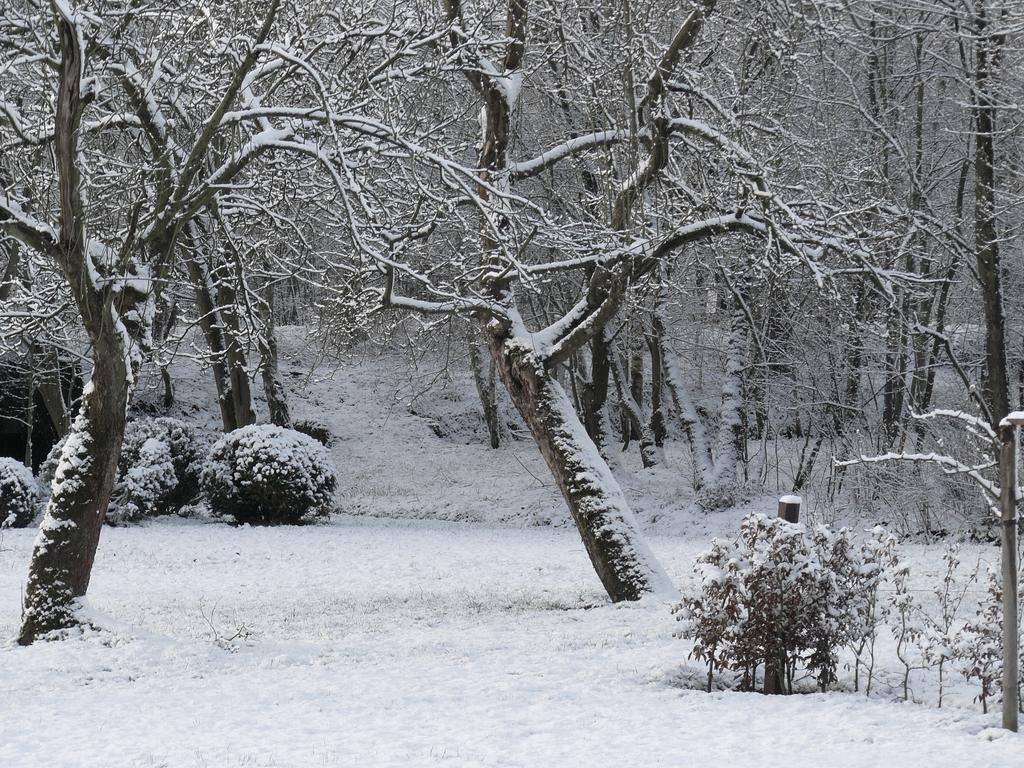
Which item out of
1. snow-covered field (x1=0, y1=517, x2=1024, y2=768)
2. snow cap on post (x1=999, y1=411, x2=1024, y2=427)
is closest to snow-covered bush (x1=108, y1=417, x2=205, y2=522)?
snow-covered field (x1=0, y1=517, x2=1024, y2=768)

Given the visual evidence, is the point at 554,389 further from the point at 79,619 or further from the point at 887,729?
the point at 887,729

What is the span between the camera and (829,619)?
5344 millimetres

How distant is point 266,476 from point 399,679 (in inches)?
413

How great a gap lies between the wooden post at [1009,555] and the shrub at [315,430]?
862 inches

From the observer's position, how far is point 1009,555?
4.45m

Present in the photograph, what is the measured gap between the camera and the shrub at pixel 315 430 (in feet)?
83.1

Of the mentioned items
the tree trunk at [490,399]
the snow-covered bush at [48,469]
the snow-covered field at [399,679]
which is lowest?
the snow-covered field at [399,679]

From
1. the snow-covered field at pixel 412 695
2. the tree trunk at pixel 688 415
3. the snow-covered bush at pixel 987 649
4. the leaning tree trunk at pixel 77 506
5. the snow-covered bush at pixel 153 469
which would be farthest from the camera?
the tree trunk at pixel 688 415

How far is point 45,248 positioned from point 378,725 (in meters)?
4.44

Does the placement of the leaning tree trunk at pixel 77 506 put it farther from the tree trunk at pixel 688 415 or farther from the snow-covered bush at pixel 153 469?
the tree trunk at pixel 688 415

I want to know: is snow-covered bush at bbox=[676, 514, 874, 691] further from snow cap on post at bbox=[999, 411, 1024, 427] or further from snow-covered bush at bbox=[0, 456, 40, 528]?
snow-covered bush at bbox=[0, 456, 40, 528]

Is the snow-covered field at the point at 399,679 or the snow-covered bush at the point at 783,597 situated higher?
the snow-covered bush at the point at 783,597

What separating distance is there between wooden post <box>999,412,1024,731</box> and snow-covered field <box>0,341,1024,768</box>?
0.20 meters

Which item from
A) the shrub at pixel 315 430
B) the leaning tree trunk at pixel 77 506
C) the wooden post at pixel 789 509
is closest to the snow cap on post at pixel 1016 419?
the wooden post at pixel 789 509
